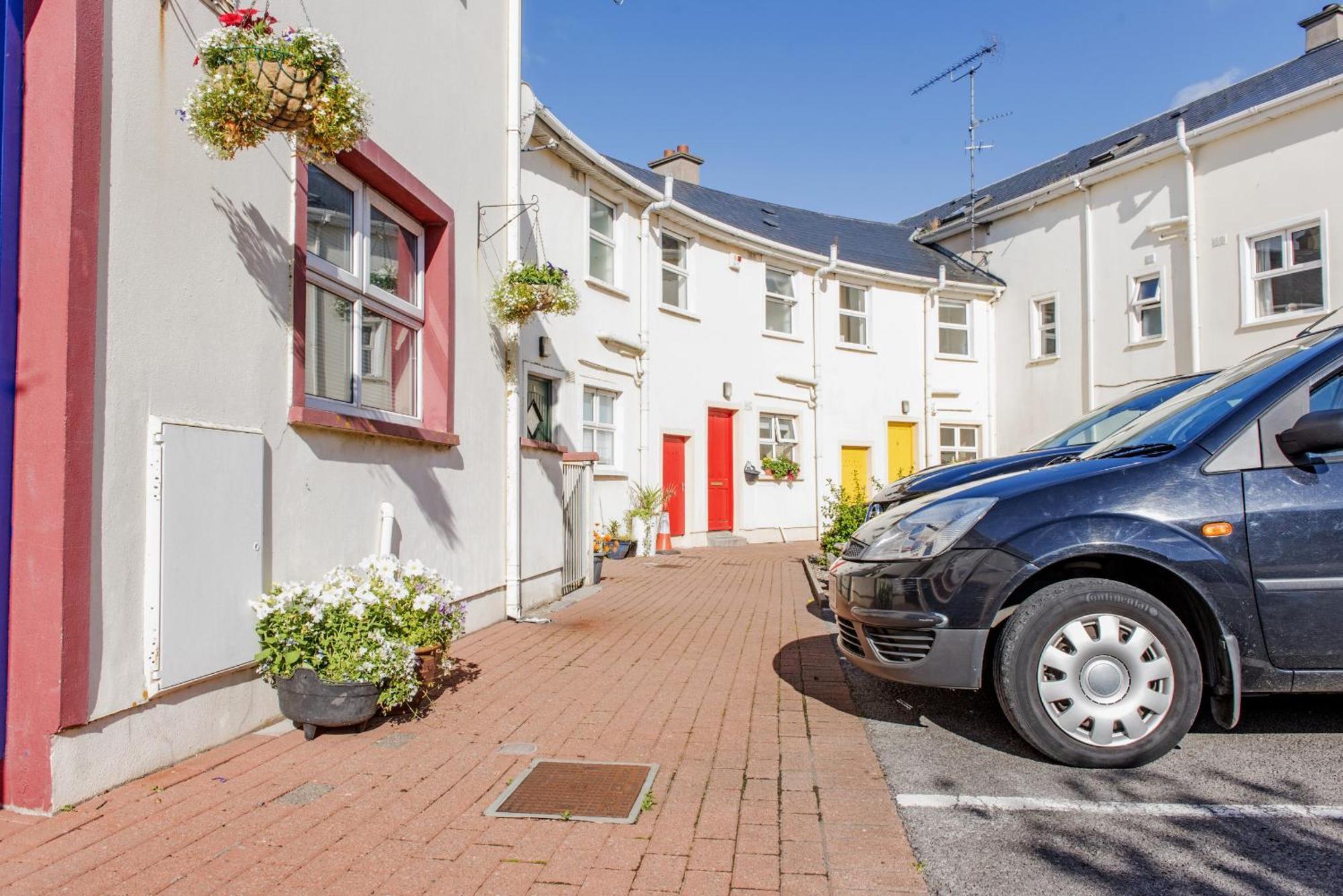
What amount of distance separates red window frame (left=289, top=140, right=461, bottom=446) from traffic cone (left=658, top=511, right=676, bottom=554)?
27.0ft

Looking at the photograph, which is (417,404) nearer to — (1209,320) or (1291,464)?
(1291,464)

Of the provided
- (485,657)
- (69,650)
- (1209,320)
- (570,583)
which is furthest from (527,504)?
(1209,320)

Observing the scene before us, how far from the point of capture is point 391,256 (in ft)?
21.1

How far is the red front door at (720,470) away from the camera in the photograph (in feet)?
55.8

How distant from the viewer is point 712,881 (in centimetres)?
277

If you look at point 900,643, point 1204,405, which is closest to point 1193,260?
point 1204,405

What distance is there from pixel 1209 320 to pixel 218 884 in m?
17.3

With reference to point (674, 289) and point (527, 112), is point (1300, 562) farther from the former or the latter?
point (674, 289)

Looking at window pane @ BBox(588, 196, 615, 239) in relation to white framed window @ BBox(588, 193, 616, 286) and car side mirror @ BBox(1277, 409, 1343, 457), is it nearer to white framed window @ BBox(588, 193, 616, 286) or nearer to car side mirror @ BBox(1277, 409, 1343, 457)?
white framed window @ BBox(588, 193, 616, 286)

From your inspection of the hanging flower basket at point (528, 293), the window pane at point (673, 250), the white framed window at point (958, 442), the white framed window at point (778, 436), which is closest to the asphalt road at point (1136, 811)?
the hanging flower basket at point (528, 293)

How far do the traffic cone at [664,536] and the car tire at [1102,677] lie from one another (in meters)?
11.3

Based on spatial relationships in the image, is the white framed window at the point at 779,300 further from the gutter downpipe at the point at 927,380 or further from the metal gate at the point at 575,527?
the metal gate at the point at 575,527

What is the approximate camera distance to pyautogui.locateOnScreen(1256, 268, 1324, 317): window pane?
1436 centimetres

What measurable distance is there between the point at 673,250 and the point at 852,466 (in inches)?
255
